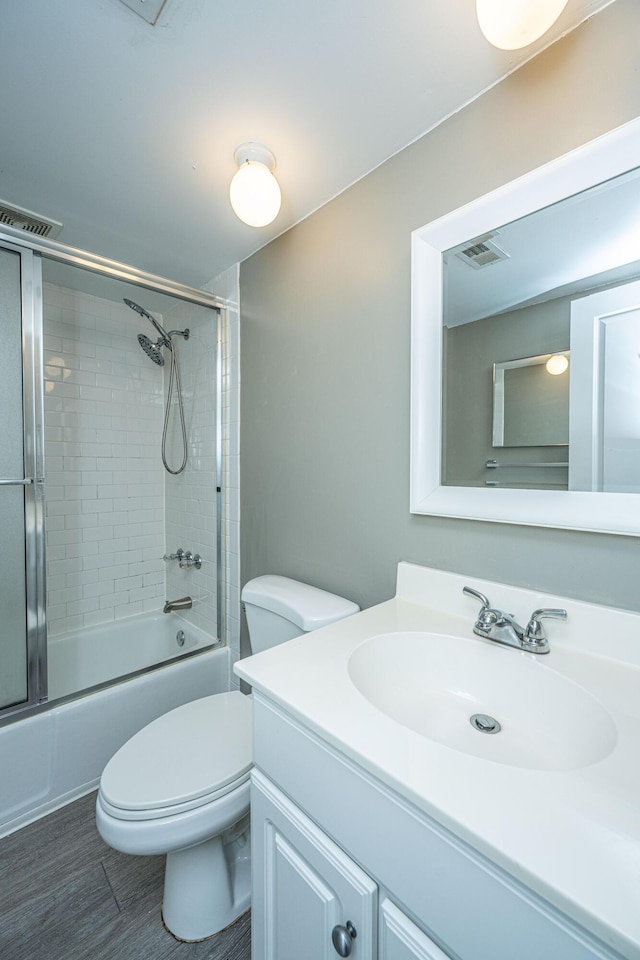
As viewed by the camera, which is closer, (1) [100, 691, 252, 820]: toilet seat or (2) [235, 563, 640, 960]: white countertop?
(2) [235, 563, 640, 960]: white countertop

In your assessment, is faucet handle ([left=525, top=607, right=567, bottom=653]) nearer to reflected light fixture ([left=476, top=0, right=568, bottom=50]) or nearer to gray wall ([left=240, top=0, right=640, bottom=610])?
gray wall ([left=240, top=0, right=640, bottom=610])

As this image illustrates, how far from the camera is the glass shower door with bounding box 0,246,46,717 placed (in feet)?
4.50

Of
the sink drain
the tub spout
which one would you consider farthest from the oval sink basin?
the tub spout

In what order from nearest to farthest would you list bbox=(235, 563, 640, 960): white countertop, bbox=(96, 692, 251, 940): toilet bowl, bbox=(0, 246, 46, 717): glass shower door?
1. bbox=(235, 563, 640, 960): white countertop
2. bbox=(96, 692, 251, 940): toilet bowl
3. bbox=(0, 246, 46, 717): glass shower door

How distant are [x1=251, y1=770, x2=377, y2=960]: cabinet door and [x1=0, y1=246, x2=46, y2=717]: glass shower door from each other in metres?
1.12

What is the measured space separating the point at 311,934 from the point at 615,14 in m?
1.82

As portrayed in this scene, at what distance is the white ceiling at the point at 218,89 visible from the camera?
85 centimetres

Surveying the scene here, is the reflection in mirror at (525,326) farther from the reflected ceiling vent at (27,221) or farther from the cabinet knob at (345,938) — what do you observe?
the reflected ceiling vent at (27,221)

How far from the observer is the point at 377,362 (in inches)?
49.1

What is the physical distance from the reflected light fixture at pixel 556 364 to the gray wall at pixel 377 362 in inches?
14.3

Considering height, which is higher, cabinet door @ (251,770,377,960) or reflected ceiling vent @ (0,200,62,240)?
reflected ceiling vent @ (0,200,62,240)

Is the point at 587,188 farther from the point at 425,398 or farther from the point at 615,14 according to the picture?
the point at 425,398

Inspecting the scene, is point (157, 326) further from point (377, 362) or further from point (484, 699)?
point (484, 699)

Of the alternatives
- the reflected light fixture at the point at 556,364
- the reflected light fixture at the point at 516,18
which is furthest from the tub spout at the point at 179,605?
the reflected light fixture at the point at 516,18
